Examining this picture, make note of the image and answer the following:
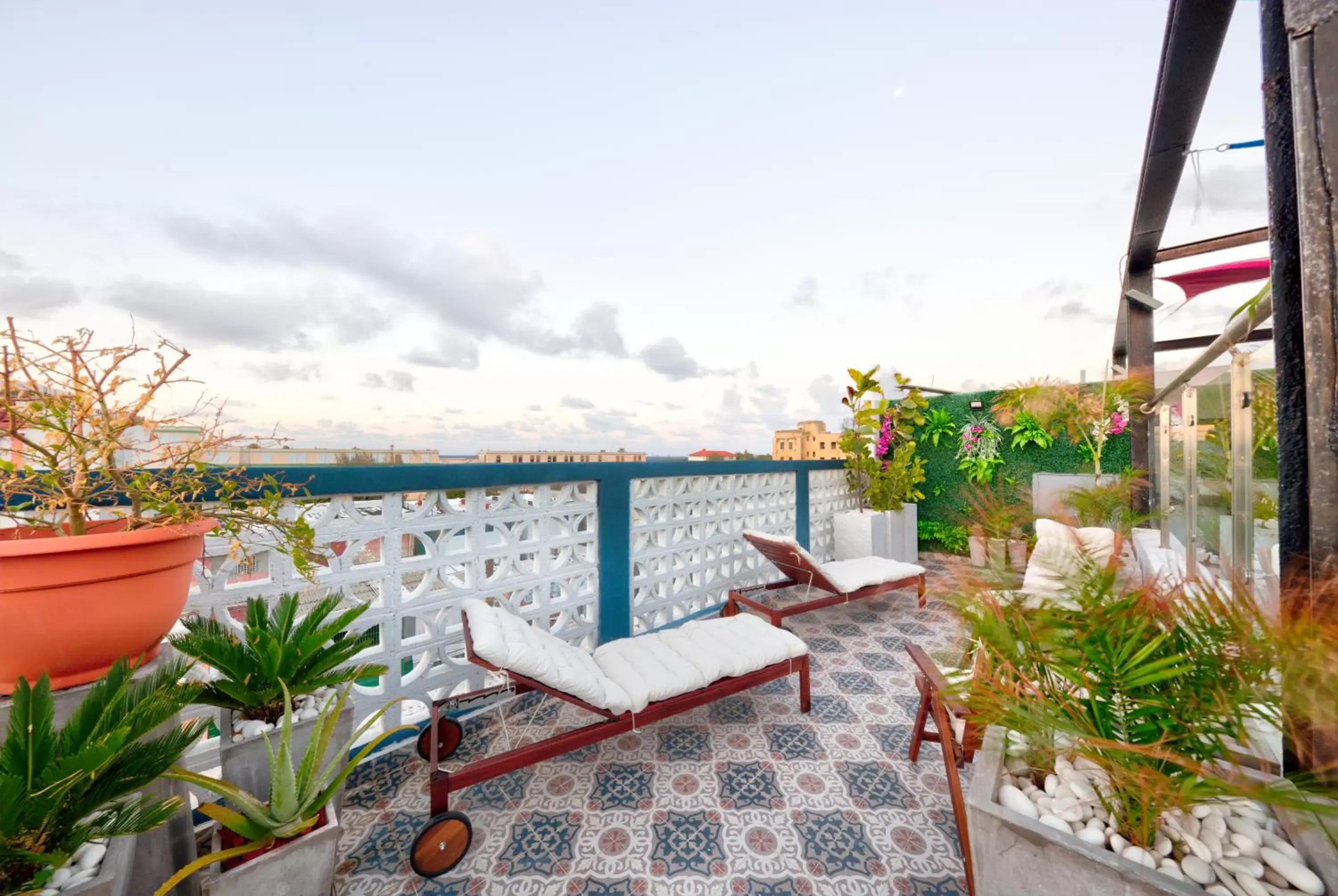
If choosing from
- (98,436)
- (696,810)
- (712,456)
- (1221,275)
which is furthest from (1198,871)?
(1221,275)

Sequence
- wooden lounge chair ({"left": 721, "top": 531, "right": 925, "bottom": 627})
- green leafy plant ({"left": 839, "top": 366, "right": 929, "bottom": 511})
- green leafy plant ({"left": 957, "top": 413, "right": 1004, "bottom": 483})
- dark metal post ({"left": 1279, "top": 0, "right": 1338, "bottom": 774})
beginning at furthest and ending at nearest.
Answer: green leafy plant ({"left": 957, "top": 413, "right": 1004, "bottom": 483}) → green leafy plant ({"left": 839, "top": 366, "right": 929, "bottom": 511}) → wooden lounge chair ({"left": 721, "top": 531, "right": 925, "bottom": 627}) → dark metal post ({"left": 1279, "top": 0, "right": 1338, "bottom": 774})

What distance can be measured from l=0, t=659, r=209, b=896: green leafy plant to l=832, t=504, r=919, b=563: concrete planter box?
5473 millimetres

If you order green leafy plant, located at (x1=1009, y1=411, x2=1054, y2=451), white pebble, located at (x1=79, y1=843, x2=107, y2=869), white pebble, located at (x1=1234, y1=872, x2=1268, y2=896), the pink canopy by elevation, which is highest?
the pink canopy

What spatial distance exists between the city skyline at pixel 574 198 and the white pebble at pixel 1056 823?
1.83 m

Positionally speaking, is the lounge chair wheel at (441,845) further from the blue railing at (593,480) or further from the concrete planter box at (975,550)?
the concrete planter box at (975,550)

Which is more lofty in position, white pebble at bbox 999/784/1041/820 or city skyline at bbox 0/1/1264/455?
city skyline at bbox 0/1/1264/455

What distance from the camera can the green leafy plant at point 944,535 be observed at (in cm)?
650

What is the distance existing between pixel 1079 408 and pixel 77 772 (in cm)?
763

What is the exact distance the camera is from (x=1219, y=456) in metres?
2.37

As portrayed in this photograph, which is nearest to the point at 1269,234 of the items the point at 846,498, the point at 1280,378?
the point at 1280,378

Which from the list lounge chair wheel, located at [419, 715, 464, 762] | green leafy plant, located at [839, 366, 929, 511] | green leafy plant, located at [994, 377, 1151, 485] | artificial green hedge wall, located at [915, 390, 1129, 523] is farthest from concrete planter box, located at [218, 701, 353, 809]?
green leafy plant, located at [994, 377, 1151, 485]

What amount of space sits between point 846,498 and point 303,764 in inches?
237

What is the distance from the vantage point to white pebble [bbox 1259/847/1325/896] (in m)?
0.85

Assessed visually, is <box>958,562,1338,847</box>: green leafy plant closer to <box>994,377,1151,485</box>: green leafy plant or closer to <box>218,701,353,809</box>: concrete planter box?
<box>218,701,353,809</box>: concrete planter box
